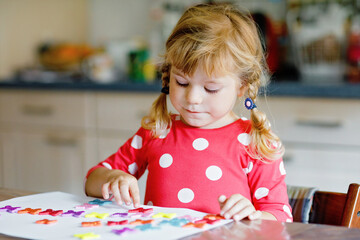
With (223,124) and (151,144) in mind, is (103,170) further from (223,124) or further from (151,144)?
(223,124)

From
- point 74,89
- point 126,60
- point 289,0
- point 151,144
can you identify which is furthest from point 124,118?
point 151,144

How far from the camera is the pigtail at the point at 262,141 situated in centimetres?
102

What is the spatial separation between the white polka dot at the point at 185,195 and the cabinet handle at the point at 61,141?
159cm

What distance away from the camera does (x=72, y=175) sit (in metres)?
2.61

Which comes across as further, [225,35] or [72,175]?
[72,175]

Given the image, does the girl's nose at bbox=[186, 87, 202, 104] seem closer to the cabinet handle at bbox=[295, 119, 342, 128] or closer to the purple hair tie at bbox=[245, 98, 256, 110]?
the purple hair tie at bbox=[245, 98, 256, 110]

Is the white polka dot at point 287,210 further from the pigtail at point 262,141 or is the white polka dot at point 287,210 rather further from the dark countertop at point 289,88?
the dark countertop at point 289,88

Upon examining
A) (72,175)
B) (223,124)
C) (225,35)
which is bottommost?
(72,175)

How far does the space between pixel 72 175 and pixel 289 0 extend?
1371mm

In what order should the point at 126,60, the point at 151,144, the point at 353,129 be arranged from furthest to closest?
the point at 126,60 → the point at 353,129 → the point at 151,144

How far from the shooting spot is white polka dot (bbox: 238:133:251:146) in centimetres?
108

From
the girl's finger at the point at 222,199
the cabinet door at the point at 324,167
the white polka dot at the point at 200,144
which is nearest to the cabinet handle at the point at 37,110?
the cabinet door at the point at 324,167

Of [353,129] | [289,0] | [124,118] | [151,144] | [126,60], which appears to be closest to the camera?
[151,144]

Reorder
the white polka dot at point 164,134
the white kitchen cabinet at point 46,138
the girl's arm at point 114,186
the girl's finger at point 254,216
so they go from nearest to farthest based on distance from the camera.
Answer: the girl's finger at point 254,216 → the girl's arm at point 114,186 → the white polka dot at point 164,134 → the white kitchen cabinet at point 46,138
